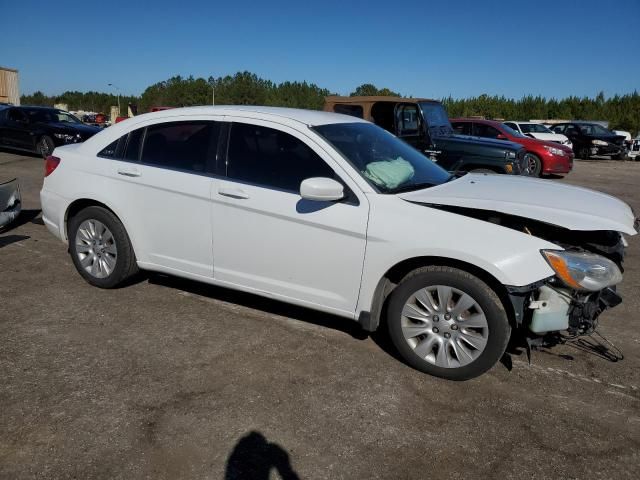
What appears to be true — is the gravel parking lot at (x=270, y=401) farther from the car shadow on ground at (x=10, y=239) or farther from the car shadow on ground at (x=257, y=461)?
the car shadow on ground at (x=10, y=239)

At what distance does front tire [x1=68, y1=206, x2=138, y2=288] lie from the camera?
14.5ft

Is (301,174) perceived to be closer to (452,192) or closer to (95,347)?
(452,192)

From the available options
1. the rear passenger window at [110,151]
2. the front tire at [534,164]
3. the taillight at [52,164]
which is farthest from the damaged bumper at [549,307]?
the front tire at [534,164]

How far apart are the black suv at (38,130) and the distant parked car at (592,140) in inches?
801

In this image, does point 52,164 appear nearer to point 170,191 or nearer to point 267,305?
point 170,191

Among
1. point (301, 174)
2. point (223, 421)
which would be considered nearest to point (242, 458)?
point (223, 421)

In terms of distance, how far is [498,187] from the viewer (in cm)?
383

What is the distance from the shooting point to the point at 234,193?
12.4 feet

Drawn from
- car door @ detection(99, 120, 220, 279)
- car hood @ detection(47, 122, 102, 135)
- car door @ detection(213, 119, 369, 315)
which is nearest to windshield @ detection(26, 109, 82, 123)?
car hood @ detection(47, 122, 102, 135)

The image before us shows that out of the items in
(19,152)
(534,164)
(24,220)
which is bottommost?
(19,152)

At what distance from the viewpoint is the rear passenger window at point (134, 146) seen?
4359mm

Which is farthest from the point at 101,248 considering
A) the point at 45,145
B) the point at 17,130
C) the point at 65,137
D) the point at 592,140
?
the point at 592,140

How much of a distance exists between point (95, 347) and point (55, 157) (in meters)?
2.12

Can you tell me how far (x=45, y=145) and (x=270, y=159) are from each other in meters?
11.9
